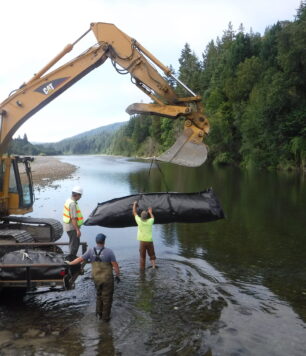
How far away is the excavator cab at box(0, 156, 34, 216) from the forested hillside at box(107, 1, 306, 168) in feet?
134

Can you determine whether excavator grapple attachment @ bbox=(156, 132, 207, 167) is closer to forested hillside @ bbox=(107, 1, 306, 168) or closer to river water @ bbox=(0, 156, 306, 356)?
river water @ bbox=(0, 156, 306, 356)

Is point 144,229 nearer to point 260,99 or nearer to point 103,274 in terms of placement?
point 103,274

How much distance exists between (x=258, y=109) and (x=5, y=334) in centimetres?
5009

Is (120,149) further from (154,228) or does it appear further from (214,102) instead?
(154,228)

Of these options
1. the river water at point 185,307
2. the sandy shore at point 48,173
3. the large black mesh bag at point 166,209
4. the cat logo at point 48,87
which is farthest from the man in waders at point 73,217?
the sandy shore at point 48,173

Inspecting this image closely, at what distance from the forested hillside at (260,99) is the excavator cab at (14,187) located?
40863 millimetres

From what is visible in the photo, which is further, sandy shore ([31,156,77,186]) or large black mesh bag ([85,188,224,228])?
sandy shore ([31,156,77,186])

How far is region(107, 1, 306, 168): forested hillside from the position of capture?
4869 cm

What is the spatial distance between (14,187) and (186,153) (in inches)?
185

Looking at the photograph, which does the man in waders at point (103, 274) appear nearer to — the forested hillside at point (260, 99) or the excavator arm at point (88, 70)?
the excavator arm at point (88, 70)

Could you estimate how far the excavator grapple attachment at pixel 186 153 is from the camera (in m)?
10.0

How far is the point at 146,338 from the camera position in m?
7.48

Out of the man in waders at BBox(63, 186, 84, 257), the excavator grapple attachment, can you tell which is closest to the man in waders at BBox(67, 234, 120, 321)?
the man in waders at BBox(63, 186, 84, 257)

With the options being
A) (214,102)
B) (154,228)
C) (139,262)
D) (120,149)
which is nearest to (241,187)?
(154,228)
